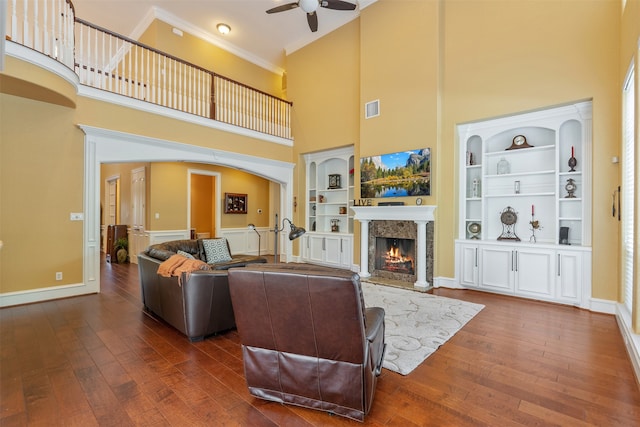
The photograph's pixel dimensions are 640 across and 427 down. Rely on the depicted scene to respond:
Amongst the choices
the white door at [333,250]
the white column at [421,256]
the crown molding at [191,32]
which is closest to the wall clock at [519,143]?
the white column at [421,256]

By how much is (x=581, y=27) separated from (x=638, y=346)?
159 inches

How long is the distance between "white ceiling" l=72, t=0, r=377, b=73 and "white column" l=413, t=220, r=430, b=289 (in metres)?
4.68

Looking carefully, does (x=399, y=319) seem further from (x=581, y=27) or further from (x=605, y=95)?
(x=581, y=27)

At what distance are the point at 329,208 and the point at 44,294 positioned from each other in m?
5.54

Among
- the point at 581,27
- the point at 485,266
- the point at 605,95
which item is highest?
the point at 581,27

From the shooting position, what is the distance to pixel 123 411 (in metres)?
1.94

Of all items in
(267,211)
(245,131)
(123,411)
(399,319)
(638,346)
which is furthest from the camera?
(267,211)

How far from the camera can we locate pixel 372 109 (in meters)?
6.12

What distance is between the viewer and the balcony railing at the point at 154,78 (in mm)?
4406

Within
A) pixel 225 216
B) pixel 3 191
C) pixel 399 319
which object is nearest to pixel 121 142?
pixel 3 191

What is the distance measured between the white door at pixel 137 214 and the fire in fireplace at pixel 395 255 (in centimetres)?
552

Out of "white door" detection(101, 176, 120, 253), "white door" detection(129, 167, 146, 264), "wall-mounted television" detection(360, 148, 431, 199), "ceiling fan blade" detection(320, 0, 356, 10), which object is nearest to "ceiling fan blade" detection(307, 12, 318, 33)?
"ceiling fan blade" detection(320, 0, 356, 10)

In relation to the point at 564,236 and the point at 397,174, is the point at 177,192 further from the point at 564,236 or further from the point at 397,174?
the point at 564,236

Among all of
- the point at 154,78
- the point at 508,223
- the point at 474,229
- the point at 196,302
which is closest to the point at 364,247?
the point at 474,229
